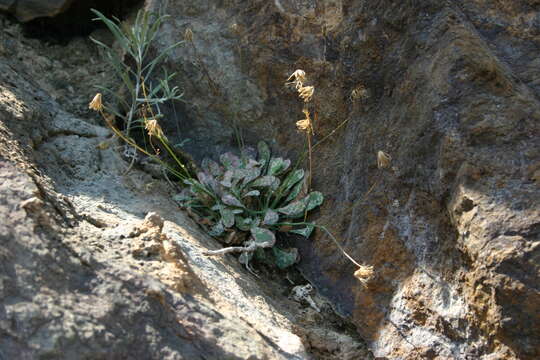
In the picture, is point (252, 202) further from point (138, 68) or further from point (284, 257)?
point (138, 68)

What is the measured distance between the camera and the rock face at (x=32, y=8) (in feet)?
11.2

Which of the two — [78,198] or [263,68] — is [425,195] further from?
[78,198]

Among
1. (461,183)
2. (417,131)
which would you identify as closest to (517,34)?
(417,131)

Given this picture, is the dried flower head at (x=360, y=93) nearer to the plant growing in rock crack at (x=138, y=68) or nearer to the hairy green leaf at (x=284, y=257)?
the hairy green leaf at (x=284, y=257)

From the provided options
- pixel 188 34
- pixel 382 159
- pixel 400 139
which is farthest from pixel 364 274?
pixel 188 34

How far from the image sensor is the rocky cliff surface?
207 cm

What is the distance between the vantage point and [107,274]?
1.83 m

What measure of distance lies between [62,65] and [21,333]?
2240 millimetres

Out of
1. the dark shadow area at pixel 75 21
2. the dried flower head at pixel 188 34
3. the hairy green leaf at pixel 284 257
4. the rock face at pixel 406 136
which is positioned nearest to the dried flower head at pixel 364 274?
the rock face at pixel 406 136

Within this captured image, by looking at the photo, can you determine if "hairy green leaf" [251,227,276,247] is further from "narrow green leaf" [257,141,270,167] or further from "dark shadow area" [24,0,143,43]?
"dark shadow area" [24,0,143,43]

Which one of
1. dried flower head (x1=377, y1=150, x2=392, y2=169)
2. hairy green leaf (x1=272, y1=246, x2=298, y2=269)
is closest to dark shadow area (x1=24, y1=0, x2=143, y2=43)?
hairy green leaf (x1=272, y1=246, x2=298, y2=269)

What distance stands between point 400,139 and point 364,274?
24.0 inches

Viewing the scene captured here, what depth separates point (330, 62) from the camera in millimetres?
2928

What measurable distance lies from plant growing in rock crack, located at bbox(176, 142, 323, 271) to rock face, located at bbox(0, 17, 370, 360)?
0.44ft
